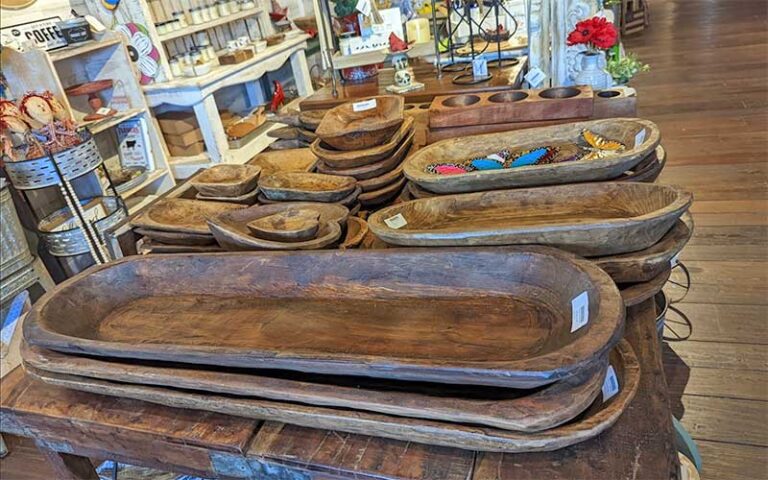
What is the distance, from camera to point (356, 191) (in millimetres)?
1509

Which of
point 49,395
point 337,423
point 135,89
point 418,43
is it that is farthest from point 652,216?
point 135,89

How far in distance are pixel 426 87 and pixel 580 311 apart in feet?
5.43

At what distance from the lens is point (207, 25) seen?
329 centimetres

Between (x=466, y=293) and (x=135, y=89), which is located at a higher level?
(x=135, y=89)

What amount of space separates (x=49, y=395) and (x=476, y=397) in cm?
84

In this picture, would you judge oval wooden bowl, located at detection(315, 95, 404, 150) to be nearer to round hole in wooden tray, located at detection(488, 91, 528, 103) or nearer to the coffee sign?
round hole in wooden tray, located at detection(488, 91, 528, 103)

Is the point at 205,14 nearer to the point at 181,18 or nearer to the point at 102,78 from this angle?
the point at 181,18

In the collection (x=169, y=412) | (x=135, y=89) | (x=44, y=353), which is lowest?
(x=169, y=412)

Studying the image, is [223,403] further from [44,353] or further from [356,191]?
[356,191]

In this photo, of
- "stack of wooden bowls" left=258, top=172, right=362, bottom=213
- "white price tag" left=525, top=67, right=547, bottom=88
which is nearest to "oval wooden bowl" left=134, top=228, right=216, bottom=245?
"stack of wooden bowls" left=258, top=172, right=362, bottom=213

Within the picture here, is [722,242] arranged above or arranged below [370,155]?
below

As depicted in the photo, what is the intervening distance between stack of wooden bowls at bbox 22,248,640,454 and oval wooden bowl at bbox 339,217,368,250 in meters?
0.06

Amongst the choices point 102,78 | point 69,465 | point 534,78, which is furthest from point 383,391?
point 102,78

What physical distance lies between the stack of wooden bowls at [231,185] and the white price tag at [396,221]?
544 millimetres
